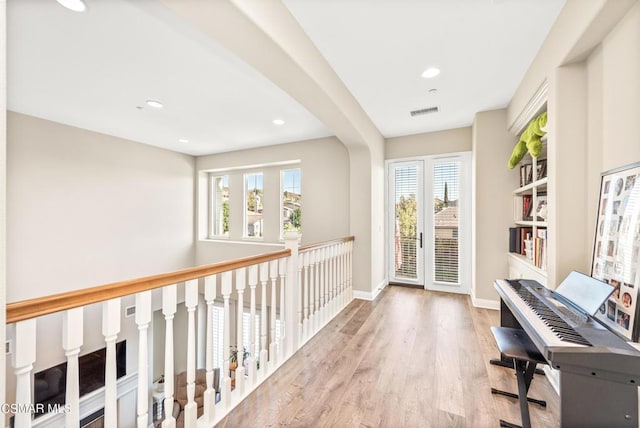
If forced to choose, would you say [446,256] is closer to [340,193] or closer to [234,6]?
[340,193]

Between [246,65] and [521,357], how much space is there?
9.50 feet

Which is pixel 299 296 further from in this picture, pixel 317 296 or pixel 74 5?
pixel 74 5

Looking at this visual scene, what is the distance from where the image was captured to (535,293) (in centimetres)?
171

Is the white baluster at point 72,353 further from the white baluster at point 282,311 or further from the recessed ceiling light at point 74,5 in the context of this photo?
the recessed ceiling light at point 74,5

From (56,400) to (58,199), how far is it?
2.73 m

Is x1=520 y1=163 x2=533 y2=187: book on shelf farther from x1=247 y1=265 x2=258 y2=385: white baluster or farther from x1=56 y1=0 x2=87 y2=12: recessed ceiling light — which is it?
x1=56 y1=0 x2=87 y2=12: recessed ceiling light

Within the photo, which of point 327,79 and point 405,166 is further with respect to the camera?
point 405,166

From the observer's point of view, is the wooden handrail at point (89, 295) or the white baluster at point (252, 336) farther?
the white baluster at point (252, 336)

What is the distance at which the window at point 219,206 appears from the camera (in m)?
5.93

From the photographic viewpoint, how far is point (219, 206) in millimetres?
6035

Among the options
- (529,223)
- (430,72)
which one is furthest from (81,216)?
(529,223)

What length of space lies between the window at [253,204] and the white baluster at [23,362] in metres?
4.48

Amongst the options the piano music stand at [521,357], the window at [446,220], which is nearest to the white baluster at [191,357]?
the piano music stand at [521,357]

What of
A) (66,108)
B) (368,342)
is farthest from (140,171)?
(368,342)
